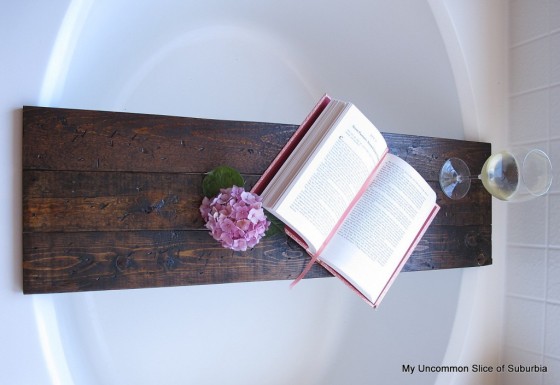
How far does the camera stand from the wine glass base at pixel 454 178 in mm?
1294

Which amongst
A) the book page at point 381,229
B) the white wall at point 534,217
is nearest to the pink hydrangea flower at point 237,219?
the book page at point 381,229

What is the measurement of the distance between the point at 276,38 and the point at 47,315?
3.64 ft

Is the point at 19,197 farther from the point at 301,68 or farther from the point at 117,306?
the point at 301,68

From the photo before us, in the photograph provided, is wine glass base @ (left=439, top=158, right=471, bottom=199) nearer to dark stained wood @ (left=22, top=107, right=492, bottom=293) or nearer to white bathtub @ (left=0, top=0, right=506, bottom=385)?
white bathtub @ (left=0, top=0, right=506, bottom=385)

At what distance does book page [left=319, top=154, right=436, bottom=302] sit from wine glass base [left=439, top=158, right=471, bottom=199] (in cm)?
19

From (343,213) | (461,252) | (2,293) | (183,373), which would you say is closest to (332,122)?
(343,213)

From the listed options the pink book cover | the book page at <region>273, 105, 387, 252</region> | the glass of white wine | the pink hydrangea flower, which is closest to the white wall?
the glass of white wine

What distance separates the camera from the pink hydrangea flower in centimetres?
94

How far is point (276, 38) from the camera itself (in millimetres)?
1562

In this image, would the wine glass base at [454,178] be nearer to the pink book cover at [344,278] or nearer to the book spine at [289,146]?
the pink book cover at [344,278]

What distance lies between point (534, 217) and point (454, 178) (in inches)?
11.2

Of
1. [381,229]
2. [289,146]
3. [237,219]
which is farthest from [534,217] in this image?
[237,219]

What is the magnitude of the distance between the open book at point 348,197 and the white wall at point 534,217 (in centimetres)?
45

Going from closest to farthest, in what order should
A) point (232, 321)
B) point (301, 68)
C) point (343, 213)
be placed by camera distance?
1. point (343, 213)
2. point (232, 321)
3. point (301, 68)
